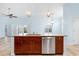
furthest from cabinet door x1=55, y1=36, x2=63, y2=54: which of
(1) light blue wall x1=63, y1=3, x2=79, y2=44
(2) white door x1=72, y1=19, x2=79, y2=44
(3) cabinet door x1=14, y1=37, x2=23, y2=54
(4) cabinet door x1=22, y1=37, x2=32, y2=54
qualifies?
(3) cabinet door x1=14, y1=37, x2=23, y2=54

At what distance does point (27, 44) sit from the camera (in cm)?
180

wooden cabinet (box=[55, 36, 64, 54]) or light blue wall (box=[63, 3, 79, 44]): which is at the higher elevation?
light blue wall (box=[63, 3, 79, 44])

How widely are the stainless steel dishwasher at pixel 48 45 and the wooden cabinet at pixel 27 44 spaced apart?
74 mm

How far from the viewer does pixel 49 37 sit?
1.80m

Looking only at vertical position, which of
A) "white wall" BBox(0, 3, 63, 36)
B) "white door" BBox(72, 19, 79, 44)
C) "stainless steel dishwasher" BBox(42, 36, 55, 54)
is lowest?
"stainless steel dishwasher" BBox(42, 36, 55, 54)

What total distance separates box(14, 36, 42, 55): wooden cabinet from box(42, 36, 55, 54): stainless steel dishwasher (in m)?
0.07

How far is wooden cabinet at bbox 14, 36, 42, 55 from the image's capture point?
179 cm

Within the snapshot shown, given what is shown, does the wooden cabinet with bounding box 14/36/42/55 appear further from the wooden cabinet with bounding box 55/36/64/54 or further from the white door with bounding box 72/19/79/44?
the white door with bounding box 72/19/79/44

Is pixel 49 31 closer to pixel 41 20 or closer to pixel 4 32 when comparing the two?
pixel 41 20

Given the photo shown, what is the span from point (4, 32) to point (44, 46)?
0.74 metres

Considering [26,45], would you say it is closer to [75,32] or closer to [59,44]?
[59,44]

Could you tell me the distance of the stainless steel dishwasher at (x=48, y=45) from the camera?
1.81 m

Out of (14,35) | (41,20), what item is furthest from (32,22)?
(14,35)

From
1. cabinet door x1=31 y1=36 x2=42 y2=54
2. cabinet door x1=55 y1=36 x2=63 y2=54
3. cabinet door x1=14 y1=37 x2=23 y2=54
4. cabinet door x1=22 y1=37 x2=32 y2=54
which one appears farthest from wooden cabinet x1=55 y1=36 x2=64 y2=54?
cabinet door x1=14 y1=37 x2=23 y2=54
